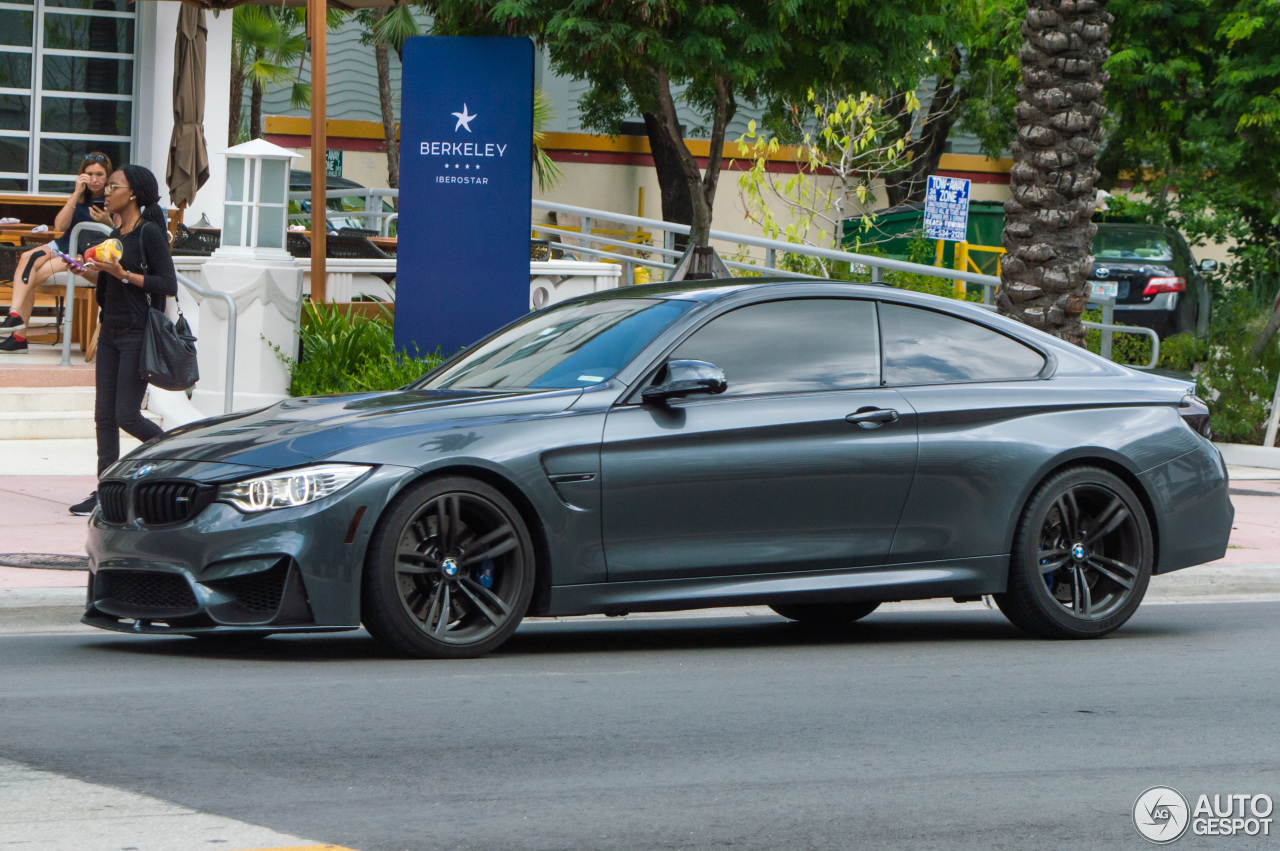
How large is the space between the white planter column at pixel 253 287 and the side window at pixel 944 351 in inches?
244

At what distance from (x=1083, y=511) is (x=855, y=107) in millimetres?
16218

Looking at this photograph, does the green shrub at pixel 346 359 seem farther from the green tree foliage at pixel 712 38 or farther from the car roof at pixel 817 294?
the car roof at pixel 817 294

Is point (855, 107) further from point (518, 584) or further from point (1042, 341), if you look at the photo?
point (518, 584)

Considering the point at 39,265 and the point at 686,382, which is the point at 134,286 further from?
the point at 39,265

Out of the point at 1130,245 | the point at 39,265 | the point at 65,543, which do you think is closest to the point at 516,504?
the point at 65,543

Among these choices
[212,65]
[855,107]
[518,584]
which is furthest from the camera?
[855,107]

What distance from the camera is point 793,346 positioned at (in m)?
7.45

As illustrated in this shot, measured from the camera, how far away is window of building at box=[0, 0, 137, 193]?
61.6ft

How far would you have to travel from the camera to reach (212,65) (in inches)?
760

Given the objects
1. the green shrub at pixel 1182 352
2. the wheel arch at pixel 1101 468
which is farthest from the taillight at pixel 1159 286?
the wheel arch at pixel 1101 468

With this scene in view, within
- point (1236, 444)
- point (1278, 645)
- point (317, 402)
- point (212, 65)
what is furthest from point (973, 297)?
point (317, 402)

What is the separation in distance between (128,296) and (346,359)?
3.18m

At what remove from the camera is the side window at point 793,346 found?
23.9 feet

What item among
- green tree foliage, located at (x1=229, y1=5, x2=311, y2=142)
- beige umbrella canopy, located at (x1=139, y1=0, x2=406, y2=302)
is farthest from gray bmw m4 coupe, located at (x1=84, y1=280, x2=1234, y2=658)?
green tree foliage, located at (x1=229, y1=5, x2=311, y2=142)
